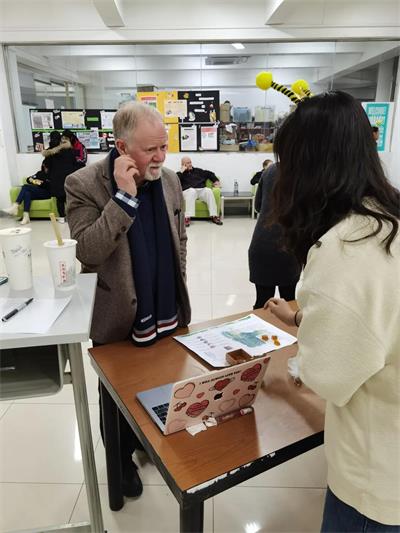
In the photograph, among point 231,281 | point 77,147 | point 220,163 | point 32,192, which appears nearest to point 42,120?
point 77,147

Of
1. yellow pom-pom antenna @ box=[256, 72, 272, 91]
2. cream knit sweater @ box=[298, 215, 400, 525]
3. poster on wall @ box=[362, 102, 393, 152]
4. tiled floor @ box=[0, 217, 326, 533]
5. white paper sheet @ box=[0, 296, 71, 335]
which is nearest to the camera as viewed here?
cream knit sweater @ box=[298, 215, 400, 525]

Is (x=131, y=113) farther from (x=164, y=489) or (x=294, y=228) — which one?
(x=164, y=489)

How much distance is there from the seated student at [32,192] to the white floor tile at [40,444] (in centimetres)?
521

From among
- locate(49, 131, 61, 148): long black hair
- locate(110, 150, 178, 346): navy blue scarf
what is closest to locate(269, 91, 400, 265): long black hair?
locate(110, 150, 178, 346): navy blue scarf

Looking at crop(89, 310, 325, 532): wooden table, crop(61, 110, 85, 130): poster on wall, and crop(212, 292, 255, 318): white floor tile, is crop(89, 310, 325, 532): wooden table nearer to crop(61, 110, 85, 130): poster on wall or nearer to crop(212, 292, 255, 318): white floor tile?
crop(212, 292, 255, 318): white floor tile

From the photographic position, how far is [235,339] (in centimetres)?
139

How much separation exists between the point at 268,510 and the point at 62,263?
1.27 meters

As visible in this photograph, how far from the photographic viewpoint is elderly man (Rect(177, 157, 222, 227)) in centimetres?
669

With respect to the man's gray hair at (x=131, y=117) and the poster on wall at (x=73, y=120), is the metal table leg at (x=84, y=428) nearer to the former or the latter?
the man's gray hair at (x=131, y=117)

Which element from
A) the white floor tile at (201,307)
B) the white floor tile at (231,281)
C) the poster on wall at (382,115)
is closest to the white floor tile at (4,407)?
the white floor tile at (201,307)

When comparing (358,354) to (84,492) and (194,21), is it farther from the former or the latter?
(194,21)

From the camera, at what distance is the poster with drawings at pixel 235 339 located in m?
1.31

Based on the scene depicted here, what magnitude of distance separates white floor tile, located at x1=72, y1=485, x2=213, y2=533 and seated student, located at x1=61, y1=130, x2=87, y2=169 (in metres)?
6.08

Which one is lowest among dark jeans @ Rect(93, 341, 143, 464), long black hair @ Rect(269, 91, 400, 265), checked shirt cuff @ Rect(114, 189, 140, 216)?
dark jeans @ Rect(93, 341, 143, 464)
